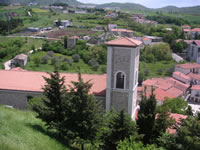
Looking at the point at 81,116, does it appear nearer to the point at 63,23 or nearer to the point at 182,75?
the point at 182,75

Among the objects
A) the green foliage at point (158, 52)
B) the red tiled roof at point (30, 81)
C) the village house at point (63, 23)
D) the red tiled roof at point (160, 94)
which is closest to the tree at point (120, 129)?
the red tiled roof at point (30, 81)

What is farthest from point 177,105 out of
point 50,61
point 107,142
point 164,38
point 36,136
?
point 164,38

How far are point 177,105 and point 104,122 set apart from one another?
20.0 metres

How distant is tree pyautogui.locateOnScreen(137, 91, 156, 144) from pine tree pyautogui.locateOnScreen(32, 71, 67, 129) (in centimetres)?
567

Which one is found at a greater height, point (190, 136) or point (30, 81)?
point (30, 81)

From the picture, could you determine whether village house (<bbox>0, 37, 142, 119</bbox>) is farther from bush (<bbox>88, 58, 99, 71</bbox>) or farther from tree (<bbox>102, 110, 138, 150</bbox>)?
bush (<bbox>88, 58, 99, 71</bbox>)

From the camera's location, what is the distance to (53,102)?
43.3 feet

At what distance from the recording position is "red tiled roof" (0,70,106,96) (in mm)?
19266

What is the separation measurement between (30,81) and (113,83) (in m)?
8.13

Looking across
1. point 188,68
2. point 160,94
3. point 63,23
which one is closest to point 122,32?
point 63,23

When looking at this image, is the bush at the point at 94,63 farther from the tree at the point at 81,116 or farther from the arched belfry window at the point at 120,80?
the tree at the point at 81,116

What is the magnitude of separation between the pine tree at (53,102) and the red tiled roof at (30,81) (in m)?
5.61

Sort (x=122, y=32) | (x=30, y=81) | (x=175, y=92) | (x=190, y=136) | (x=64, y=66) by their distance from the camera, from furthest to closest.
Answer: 1. (x=122, y=32)
2. (x=64, y=66)
3. (x=175, y=92)
4. (x=30, y=81)
5. (x=190, y=136)

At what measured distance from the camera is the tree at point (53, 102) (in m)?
12.8
